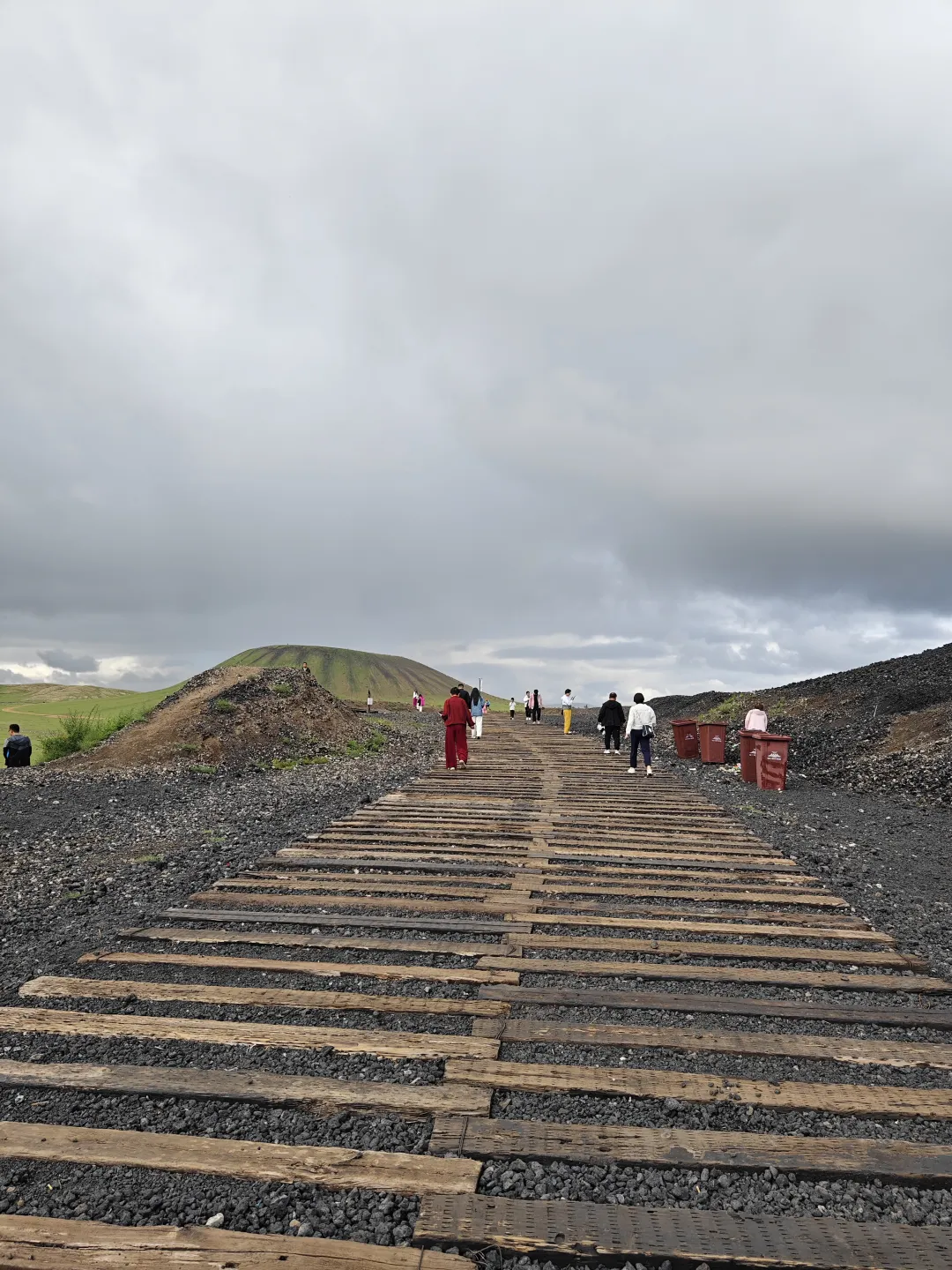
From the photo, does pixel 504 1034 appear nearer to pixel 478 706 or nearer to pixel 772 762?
pixel 772 762

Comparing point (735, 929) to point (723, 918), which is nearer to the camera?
point (735, 929)

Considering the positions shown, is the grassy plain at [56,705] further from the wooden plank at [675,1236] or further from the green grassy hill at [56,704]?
the wooden plank at [675,1236]

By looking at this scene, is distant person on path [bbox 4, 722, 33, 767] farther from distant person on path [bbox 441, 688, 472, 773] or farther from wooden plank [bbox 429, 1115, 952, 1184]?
wooden plank [bbox 429, 1115, 952, 1184]

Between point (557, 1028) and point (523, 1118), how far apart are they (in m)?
0.84

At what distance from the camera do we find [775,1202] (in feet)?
8.95

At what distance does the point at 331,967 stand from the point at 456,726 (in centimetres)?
1129

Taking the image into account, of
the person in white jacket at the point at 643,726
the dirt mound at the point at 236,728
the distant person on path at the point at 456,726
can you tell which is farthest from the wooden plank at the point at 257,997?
the dirt mound at the point at 236,728

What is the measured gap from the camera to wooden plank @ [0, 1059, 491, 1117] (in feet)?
10.6

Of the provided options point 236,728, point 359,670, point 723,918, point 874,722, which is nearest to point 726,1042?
point 723,918

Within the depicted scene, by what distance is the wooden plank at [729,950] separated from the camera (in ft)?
16.9

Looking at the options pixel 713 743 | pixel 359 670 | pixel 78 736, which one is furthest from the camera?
pixel 359 670

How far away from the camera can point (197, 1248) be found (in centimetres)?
245

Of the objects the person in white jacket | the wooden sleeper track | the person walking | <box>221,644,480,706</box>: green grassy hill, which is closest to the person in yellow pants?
the person walking

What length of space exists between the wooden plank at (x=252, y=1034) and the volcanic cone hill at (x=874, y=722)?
1250 cm
